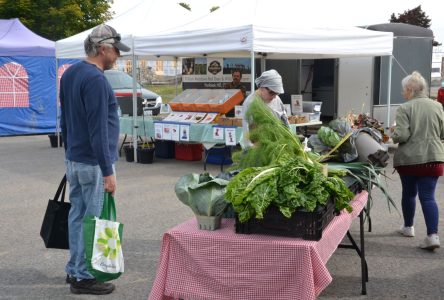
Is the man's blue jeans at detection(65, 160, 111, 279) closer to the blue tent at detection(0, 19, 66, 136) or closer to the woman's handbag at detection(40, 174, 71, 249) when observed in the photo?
the woman's handbag at detection(40, 174, 71, 249)

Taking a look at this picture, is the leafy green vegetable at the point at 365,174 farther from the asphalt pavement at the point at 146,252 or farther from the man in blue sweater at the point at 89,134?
the man in blue sweater at the point at 89,134

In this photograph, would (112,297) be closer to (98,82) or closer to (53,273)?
(53,273)

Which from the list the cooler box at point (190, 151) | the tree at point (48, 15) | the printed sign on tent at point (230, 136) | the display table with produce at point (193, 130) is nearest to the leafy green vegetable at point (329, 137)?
the display table with produce at point (193, 130)

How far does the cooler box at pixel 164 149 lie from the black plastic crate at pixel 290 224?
7.78m

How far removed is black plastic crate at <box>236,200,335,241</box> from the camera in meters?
2.84

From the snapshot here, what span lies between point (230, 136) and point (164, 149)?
2276 mm

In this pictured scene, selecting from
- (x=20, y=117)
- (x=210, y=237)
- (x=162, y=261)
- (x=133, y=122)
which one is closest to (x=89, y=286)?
(x=162, y=261)

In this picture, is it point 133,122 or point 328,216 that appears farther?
point 133,122

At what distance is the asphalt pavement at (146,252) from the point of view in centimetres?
417

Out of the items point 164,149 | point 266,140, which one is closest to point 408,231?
point 266,140

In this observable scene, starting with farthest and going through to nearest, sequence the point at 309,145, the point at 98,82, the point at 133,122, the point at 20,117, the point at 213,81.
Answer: the point at 20,117 < the point at 213,81 < the point at 133,122 < the point at 309,145 < the point at 98,82

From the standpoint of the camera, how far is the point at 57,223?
416cm

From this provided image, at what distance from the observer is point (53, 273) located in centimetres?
451

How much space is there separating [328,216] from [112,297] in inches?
69.7
